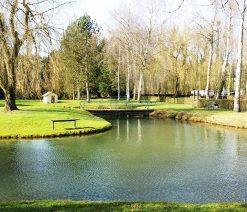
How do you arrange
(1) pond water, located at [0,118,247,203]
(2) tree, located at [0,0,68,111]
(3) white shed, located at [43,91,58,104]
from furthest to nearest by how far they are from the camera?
1. (3) white shed, located at [43,91,58,104]
2. (2) tree, located at [0,0,68,111]
3. (1) pond water, located at [0,118,247,203]

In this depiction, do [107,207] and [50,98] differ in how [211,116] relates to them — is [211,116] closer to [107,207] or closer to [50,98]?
[107,207]

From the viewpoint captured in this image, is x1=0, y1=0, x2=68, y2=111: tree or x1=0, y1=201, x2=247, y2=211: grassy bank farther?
x1=0, y1=0, x2=68, y2=111: tree

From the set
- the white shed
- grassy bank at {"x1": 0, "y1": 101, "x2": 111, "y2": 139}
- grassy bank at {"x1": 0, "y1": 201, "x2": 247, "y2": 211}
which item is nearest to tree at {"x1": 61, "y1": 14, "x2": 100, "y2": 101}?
the white shed

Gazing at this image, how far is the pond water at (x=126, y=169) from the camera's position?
10789mm

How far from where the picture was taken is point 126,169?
45.8 ft

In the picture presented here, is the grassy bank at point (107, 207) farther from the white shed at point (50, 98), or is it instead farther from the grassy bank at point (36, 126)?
the white shed at point (50, 98)

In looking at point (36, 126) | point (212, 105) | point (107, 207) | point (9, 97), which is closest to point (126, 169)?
point (107, 207)

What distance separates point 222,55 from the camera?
6053cm

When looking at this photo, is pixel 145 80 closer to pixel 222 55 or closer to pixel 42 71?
pixel 222 55

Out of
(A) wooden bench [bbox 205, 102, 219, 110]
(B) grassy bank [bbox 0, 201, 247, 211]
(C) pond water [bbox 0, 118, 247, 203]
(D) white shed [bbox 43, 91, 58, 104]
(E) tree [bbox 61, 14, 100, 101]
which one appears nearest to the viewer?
(B) grassy bank [bbox 0, 201, 247, 211]

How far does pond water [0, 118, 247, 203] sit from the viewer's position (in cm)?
1079

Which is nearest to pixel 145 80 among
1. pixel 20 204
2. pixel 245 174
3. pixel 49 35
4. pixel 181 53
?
pixel 181 53

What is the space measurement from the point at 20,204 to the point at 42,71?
53.7 feet

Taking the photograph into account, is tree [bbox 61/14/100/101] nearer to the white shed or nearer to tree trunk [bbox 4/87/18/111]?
the white shed
